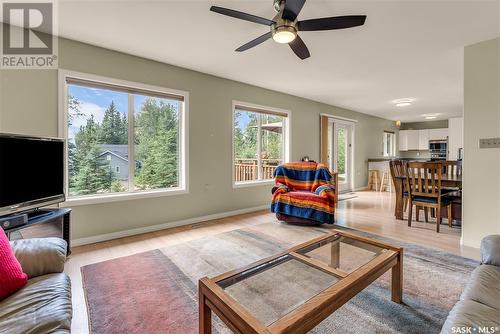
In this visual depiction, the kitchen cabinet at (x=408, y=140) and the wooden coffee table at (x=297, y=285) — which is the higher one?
the kitchen cabinet at (x=408, y=140)

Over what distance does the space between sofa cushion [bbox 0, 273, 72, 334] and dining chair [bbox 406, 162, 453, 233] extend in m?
4.13

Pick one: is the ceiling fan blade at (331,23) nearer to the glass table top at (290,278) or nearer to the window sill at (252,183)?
the glass table top at (290,278)

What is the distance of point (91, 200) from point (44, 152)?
2.91 feet

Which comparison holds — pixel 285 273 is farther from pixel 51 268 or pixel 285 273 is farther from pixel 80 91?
pixel 80 91

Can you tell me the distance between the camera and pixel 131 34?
2697 mm

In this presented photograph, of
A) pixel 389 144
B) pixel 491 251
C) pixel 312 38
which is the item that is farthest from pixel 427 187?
pixel 389 144

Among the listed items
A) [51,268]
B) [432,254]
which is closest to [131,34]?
[51,268]

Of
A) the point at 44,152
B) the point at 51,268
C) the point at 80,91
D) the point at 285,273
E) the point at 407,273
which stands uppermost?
the point at 80,91

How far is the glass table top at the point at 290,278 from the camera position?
4.70 ft

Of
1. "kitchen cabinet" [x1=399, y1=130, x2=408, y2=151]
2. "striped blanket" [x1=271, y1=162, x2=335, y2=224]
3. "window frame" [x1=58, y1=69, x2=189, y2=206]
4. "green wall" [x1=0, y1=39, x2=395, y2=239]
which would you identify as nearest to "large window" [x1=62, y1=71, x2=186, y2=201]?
"window frame" [x1=58, y1=69, x2=189, y2=206]

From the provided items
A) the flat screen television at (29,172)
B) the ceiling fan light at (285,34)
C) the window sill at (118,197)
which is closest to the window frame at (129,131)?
the window sill at (118,197)

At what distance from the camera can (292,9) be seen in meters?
1.87

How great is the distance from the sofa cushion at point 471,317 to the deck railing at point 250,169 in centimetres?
374

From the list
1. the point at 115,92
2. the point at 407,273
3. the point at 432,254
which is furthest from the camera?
the point at 115,92
